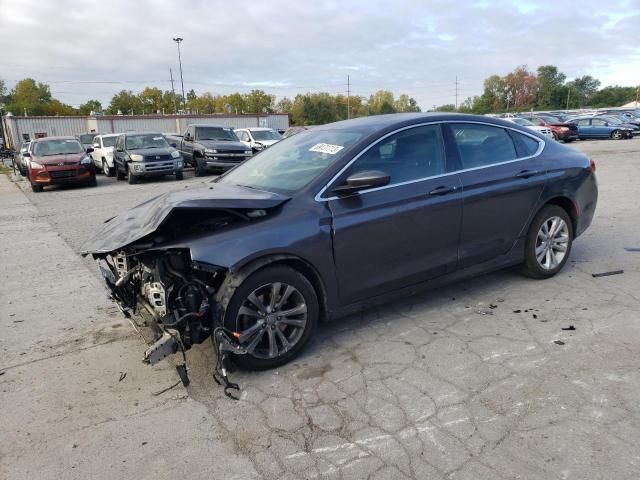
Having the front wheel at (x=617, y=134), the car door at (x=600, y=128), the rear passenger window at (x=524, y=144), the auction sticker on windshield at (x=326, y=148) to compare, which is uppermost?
the auction sticker on windshield at (x=326, y=148)

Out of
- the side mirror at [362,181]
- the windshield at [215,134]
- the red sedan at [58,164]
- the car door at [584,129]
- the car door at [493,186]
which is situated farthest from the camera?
the car door at [584,129]

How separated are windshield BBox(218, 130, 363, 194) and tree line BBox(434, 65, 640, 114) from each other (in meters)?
92.4

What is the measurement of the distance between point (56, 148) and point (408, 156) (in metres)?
15.6

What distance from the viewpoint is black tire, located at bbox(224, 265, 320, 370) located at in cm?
321

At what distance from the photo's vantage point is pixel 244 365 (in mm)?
3352

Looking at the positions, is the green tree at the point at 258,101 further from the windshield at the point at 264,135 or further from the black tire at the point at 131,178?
the black tire at the point at 131,178

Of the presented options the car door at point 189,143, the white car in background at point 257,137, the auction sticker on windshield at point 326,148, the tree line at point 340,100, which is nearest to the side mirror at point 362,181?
the auction sticker on windshield at point 326,148

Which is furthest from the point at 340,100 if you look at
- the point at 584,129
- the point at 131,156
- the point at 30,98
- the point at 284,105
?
the point at 131,156

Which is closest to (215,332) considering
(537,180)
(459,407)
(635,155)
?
(459,407)

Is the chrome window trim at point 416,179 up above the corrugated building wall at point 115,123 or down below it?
below

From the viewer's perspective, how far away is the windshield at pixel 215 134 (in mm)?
19047

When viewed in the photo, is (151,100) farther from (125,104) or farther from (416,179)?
(416,179)

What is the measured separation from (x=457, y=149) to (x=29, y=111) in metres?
110

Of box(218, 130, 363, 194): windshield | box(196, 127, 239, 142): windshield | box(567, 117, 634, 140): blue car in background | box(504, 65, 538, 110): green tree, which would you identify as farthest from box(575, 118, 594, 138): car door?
box(504, 65, 538, 110): green tree
